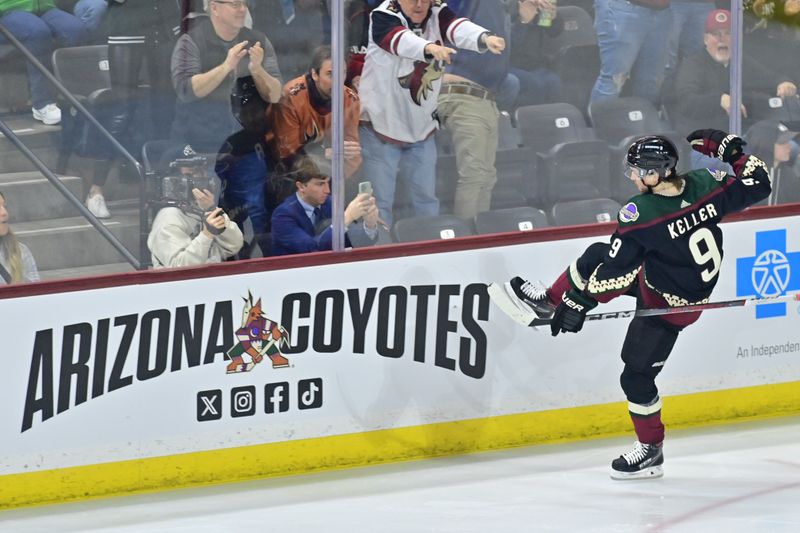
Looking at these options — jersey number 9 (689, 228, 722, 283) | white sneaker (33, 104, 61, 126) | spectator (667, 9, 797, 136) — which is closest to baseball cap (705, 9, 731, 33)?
spectator (667, 9, 797, 136)

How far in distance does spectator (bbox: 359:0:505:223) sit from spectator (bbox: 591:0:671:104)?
53 centimetres

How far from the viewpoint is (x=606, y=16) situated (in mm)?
6609

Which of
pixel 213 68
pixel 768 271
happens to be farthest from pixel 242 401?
pixel 768 271

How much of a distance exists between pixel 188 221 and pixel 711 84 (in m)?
2.41

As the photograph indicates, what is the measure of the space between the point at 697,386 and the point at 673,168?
1.40 m

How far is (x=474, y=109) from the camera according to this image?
6.38 metres

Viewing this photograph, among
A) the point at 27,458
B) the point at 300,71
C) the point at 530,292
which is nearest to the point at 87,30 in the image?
the point at 300,71

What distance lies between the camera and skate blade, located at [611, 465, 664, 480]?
607cm

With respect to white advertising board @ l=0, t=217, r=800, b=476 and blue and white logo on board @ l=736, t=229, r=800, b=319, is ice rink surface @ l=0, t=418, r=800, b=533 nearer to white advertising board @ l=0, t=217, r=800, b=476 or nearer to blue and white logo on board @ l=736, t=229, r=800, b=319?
white advertising board @ l=0, t=217, r=800, b=476

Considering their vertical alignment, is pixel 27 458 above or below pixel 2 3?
below

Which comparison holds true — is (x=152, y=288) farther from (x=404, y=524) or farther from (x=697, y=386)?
(x=697, y=386)

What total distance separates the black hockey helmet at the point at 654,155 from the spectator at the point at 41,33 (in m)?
2.03

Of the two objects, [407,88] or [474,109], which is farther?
[474,109]

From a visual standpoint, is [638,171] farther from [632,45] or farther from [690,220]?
[632,45]
